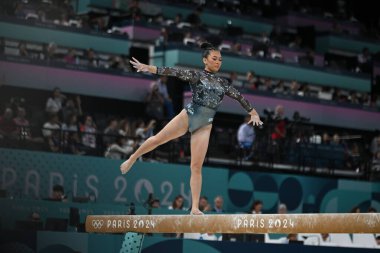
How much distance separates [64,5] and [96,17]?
5.87 feet

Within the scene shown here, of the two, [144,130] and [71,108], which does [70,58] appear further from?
[144,130]

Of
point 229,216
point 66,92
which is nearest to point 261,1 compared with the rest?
point 66,92

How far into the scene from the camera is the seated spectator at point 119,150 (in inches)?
628

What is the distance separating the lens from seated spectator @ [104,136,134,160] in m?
15.9

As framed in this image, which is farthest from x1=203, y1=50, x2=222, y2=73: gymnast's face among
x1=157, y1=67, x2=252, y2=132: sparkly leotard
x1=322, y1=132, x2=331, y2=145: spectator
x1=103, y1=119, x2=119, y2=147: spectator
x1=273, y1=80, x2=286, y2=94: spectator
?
x1=273, y1=80, x2=286, y2=94: spectator

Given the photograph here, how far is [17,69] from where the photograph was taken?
698 inches

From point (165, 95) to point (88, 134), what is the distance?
294 cm

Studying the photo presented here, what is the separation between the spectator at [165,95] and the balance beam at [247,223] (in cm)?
823

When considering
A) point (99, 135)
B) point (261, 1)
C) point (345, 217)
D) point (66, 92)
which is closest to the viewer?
point (345, 217)

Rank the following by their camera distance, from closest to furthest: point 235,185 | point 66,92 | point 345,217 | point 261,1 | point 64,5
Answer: point 345,217 < point 235,185 < point 66,92 < point 64,5 < point 261,1

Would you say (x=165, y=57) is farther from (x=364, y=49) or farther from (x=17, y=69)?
(x=364, y=49)

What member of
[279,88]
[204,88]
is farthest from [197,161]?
[279,88]

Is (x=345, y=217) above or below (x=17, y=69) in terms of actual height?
below

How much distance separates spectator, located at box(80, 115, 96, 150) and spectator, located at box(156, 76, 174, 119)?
207 cm
